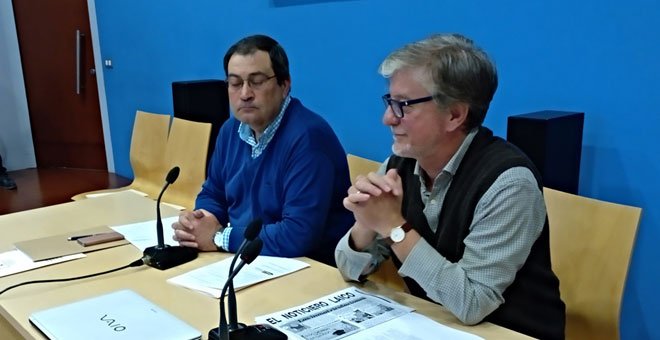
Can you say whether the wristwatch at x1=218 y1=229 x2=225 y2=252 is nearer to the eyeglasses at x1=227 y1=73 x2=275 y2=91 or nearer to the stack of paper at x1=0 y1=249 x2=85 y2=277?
the stack of paper at x1=0 y1=249 x2=85 y2=277

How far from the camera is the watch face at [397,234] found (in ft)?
4.27

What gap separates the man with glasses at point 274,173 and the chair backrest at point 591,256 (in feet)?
2.21

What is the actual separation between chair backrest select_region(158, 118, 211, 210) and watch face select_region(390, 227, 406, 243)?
6.25 ft

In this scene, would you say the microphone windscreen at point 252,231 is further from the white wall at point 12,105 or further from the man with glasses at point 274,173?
the white wall at point 12,105

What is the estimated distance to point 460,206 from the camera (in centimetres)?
135

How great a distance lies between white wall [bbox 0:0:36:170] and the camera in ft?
19.7

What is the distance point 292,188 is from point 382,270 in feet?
1.58

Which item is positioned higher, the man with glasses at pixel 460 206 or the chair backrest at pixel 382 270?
the man with glasses at pixel 460 206

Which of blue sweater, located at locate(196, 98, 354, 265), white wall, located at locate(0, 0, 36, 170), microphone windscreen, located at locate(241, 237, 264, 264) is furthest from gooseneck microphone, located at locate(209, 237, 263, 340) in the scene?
white wall, located at locate(0, 0, 36, 170)

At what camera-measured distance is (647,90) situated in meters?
2.09

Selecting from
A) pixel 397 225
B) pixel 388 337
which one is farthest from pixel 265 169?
pixel 388 337

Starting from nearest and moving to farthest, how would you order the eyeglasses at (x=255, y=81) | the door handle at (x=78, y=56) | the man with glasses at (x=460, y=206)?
the man with glasses at (x=460, y=206) → the eyeglasses at (x=255, y=81) → the door handle at (x=78, y=56)

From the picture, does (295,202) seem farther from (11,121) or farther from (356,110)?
(11,121)

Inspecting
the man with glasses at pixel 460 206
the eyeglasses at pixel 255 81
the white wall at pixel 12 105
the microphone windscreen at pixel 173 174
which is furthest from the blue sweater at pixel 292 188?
Result: the white wall at pixel 12 105
